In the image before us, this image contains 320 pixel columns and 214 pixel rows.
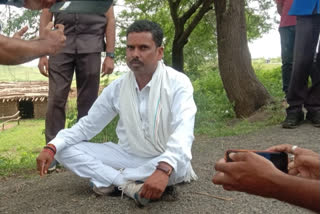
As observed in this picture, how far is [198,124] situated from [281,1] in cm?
246

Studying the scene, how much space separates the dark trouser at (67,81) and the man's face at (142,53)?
88 cm

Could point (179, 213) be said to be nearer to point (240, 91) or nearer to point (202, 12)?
point (240, 91)

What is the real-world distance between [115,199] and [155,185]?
1.83 ft

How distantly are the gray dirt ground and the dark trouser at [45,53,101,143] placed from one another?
566 millimetres

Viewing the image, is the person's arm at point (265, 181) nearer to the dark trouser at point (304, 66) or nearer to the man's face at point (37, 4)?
the man's face at point (37, 4)

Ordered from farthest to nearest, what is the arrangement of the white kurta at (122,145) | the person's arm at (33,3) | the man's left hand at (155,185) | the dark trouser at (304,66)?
the dark trouser at (304,66), the white kurta at (122,145), the man's left hand at (155,185), the person's arm at (33,3)

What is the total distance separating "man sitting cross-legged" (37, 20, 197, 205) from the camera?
2.68m

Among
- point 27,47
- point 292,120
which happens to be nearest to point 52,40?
point 27,47

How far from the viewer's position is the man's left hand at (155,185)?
2.34 m

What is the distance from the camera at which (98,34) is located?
3953mm

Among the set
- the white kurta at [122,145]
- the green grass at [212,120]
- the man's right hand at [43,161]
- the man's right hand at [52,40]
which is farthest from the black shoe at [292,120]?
the man's right hand at [52,40]

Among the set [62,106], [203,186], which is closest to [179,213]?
[203,186]

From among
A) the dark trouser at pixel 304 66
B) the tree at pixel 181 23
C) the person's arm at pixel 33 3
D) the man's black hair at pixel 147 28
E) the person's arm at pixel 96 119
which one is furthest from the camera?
the tree at pixel 181 23

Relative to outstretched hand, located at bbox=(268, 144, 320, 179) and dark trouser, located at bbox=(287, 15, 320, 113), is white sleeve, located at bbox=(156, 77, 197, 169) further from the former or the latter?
dark trouser, located at bbox=(287, 15, 320, 113)
